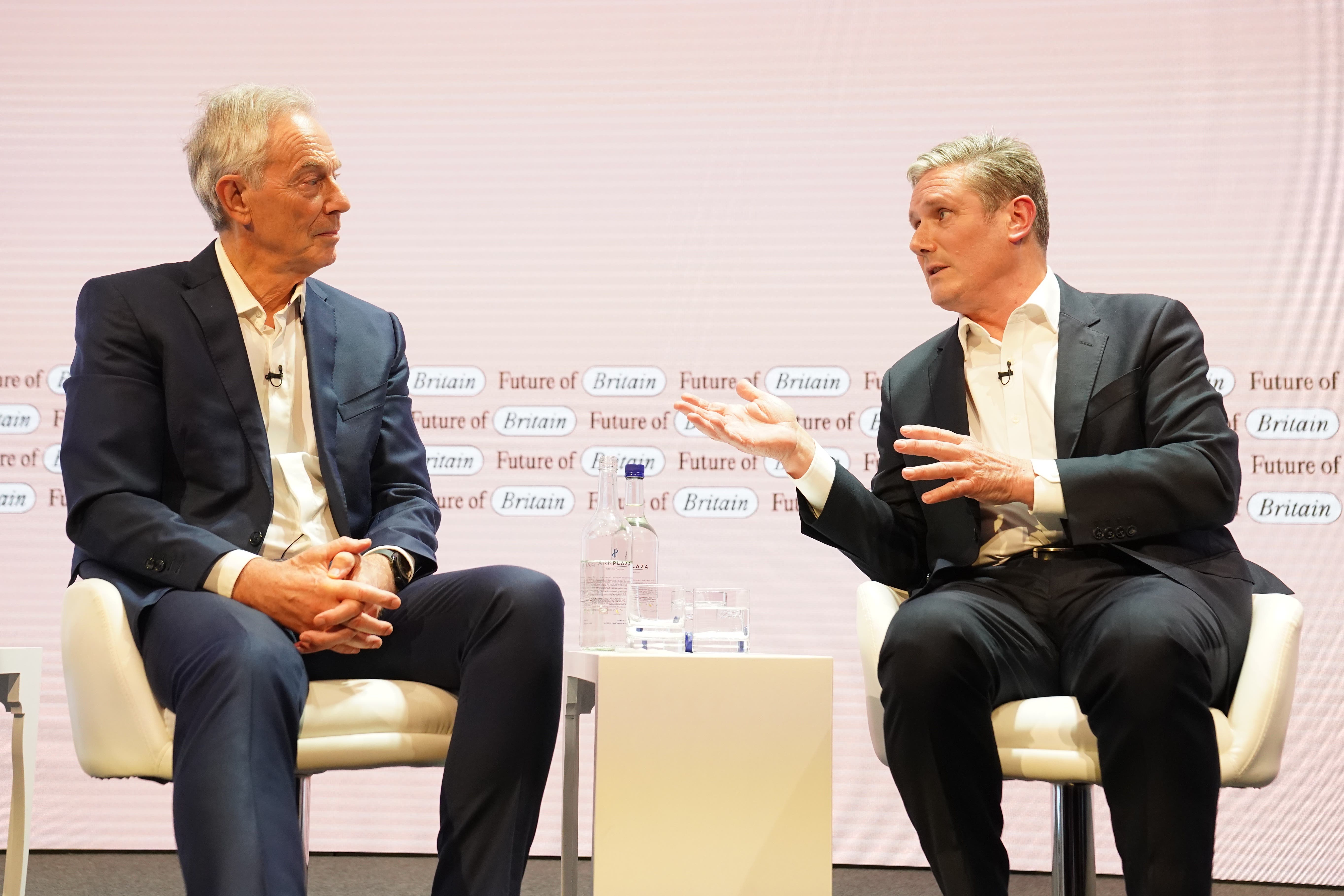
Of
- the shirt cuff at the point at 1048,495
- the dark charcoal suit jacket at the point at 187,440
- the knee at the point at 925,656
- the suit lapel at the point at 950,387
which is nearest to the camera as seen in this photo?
the knee at the point at 925,656

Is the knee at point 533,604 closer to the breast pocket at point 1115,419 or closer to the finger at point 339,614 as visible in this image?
the finger at point 339,614

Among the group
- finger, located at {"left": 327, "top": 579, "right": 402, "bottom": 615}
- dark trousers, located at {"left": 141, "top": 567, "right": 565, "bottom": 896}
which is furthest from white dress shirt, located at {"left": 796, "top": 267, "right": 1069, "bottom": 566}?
finger, located at {"left": 327, "top": 579, "right": 402, "bottom": 615}

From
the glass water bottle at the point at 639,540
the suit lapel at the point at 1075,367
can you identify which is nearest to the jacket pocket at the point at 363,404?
the glass water bottle at the point at 639,540

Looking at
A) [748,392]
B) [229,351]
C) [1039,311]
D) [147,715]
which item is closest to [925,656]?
[748,392]

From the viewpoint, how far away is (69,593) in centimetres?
192

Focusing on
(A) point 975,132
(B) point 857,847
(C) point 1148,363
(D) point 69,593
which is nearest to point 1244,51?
(A) point 975,132

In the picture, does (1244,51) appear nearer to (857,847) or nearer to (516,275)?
(516,275)

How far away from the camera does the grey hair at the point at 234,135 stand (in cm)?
230

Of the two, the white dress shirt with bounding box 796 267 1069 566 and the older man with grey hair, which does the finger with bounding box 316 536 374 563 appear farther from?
the white dress shirt with bounding box 796 267 1069 566

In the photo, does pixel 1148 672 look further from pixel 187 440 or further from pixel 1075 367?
pixel 187 440

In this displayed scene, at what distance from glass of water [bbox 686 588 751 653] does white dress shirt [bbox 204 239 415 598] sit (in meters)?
0.51

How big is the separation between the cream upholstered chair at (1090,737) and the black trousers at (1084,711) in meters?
0.04

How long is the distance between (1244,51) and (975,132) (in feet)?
2.55

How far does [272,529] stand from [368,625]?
0.32m
